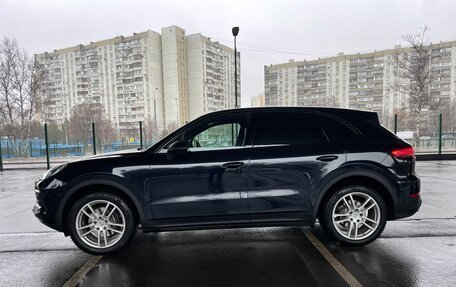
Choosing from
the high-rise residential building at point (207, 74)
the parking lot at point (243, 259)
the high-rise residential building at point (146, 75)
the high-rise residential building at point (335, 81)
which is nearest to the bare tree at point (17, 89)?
the high-rise residential building at point (146, 75)

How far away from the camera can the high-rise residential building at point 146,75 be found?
143ft

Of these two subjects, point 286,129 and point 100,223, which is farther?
point 286,129

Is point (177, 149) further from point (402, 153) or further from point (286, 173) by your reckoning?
point (402, 153)

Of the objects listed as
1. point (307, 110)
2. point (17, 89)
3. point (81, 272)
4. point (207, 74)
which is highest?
point (207, 74)

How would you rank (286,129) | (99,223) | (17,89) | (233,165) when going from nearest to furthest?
(233,165)
(99,223)
(286,129)
(17,89)

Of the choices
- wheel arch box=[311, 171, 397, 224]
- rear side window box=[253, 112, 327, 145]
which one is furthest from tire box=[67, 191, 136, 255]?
wheel arch box=[311, 171, 397, 224]

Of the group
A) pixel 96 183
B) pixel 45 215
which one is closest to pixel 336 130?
pixel 96 183

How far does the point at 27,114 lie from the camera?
990 inches

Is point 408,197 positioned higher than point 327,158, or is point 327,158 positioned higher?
point 327,158

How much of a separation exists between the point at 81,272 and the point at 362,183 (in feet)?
11.4

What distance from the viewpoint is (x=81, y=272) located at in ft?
10.6

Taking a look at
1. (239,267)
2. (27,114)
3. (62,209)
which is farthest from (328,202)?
(27,114)

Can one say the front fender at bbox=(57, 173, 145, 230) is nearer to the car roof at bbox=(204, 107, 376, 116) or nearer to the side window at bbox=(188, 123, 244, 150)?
the side window at bbox=(188, 123, 244, 150)

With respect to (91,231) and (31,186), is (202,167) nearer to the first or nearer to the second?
(91,231)
